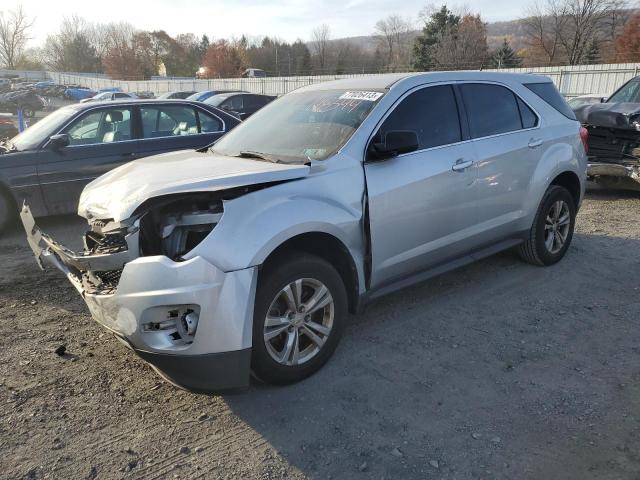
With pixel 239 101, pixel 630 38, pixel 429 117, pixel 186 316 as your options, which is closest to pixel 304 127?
pixel 429 117

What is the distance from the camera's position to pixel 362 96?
4000 millimetres

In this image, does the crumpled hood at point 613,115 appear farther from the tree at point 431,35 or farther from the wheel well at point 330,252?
the tree at point 431,35

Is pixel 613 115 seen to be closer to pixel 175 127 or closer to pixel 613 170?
pixel 613 170

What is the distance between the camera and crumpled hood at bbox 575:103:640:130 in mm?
8281

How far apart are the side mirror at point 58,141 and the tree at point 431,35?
4888cm

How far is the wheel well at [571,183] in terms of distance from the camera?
5.35 m

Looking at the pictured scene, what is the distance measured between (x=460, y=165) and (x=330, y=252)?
4.52 feet

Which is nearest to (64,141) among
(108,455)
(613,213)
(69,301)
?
(69,301)

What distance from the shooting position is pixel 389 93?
12.9ft

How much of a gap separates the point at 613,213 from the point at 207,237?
6850 millimetres

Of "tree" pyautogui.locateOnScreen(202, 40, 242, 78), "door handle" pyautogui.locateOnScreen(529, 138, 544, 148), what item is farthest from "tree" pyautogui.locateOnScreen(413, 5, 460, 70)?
"door handle" pyautogui.locateOnScreen(529, 138, 544, 148)

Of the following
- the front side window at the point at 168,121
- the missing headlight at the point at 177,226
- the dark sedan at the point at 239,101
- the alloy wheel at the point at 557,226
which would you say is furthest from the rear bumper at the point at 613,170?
the dark sedan at the point at 239,101

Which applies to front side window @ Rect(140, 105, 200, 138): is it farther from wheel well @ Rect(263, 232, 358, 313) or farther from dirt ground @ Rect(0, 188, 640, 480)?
wheel well @ Rect(263, 232, 358, 313)

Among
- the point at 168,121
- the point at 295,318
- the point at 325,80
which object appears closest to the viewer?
the point at 295,318
